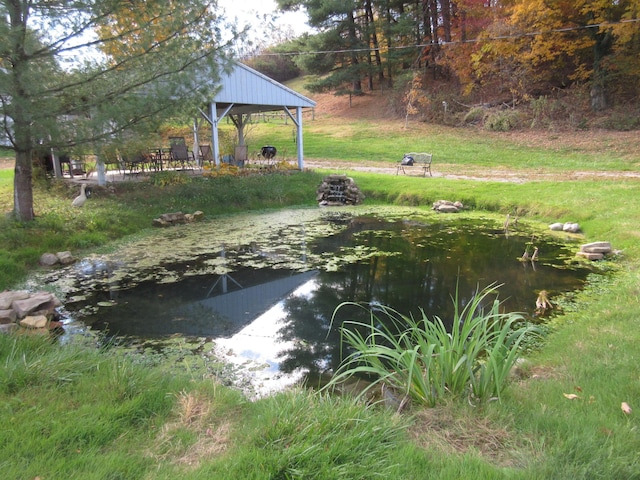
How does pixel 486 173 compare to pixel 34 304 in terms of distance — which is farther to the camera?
pixel 486 173

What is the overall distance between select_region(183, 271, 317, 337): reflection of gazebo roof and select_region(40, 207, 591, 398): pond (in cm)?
1

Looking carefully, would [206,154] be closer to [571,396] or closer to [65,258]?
[65,258]

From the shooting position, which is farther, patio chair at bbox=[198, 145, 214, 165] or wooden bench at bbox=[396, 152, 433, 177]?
wooden bench at bbox=[396, 152, 433, 177]

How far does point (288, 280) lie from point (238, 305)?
108 centimetres

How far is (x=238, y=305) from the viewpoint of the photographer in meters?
5.59

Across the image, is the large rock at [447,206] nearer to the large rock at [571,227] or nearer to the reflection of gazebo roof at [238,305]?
the large rock at [571,227]

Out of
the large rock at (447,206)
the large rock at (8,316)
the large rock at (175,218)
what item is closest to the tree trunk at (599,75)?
the large rock at (447,206)

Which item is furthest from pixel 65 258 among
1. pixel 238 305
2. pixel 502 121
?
pixel 502 121

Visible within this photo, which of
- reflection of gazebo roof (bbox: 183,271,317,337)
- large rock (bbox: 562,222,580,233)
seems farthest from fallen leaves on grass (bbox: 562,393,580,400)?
large rock (bbox: 562,222,580,233)

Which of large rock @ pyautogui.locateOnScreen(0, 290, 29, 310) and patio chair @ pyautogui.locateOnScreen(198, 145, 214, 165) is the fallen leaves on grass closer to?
large rock @ pyautogui.locateOnScreen(0, 290, 29, 310)

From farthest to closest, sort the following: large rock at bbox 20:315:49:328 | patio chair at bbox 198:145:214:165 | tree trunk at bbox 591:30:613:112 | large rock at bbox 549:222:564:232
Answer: tree trunk at bbox 591:30:613:112, patio chair at bbox 198:145:214:165, large rock at bbox 549:222:564:232, large rock at bbox 20:315:49:328

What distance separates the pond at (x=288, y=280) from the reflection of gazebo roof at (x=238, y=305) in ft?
0.04

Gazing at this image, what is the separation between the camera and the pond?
463 cm

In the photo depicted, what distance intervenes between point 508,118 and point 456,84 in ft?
20.2
